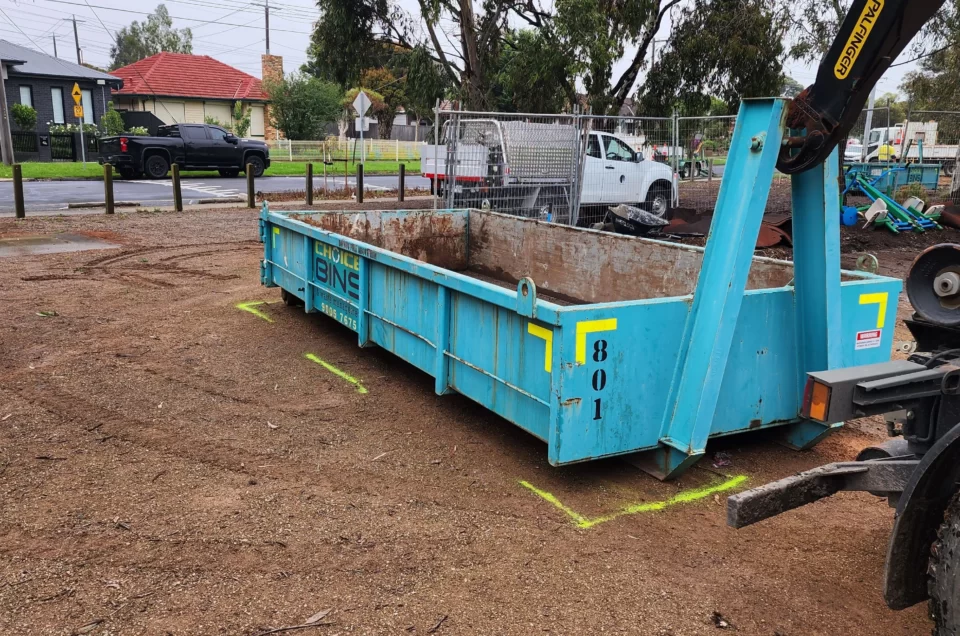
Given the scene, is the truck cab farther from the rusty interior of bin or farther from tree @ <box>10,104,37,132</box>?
tree @ <box>10,104,37,132</box>

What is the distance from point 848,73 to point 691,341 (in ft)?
4.94

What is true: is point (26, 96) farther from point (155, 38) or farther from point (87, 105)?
point (155, 38)

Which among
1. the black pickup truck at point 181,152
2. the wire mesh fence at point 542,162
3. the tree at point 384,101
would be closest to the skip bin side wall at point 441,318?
the wire mesh fence at point 542,162

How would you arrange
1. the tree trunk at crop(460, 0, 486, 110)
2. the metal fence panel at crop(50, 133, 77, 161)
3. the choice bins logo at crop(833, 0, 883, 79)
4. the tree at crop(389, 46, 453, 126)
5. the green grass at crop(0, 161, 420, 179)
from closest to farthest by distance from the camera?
→ the choice bins logo at crop(833, 0, 883, 79)
the tree trunk at crop(460, 0, 486, 110)
the tree at crop(389, 46, 453, 126)
the green grass at crop(0, 161, 420, 179)
the metal fence panel at crop(50, 133, 77, 161)

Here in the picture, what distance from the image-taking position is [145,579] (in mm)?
3391

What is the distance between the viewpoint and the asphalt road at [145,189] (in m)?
18.2

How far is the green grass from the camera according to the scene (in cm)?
2552

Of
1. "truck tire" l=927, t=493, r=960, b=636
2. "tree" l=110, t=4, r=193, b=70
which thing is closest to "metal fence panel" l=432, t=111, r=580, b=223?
"truck tire" l=927, t=493, r=960, b=636

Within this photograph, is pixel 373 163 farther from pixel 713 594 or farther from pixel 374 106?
pixel 713 594

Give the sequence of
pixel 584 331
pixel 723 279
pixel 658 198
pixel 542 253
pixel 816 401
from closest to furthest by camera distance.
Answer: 1. pixel 816 401
2. pixel 584 331
3. pixel 723 279
4. pixel 542 253
5. pixel 658 198

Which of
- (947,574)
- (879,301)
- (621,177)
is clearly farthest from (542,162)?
(947,574)

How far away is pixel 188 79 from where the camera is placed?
4938 centimetres

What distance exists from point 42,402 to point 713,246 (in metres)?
→ 4.48

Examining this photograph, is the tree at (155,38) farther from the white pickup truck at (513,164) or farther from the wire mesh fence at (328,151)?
the white pickup truck at (513,164)
